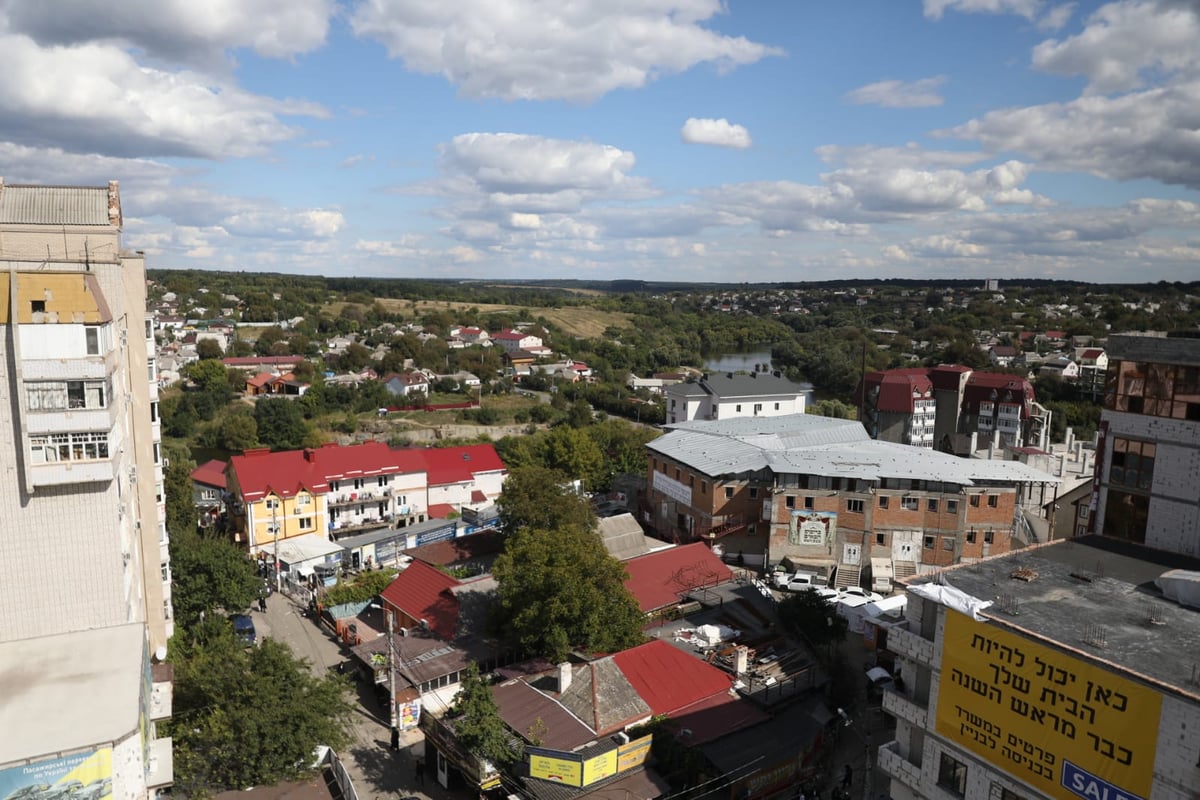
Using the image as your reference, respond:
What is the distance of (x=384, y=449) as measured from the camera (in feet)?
144

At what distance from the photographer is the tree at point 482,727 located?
17.8 metres

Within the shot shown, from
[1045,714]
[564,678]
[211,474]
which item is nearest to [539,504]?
[564,678]

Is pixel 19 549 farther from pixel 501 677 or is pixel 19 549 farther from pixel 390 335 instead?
pixel 390 335

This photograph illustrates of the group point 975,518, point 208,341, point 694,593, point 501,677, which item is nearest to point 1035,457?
point 975,518

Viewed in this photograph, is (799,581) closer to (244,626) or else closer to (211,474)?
(244,626)

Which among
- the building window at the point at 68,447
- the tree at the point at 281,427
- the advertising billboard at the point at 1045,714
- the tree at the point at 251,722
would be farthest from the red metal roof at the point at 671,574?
the tree at the point at 281,427

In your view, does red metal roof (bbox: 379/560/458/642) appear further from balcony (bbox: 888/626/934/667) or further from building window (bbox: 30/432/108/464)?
balcony (bbox: 888/626/934/667)

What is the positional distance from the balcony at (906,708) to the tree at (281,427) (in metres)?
57.4

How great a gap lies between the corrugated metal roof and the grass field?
114853 mm

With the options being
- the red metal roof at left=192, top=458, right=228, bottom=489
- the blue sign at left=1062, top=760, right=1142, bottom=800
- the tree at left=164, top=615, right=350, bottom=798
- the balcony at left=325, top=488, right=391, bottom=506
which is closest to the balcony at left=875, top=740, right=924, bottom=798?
the blue sign at left=1062, top=760, right=1142, bottom=800

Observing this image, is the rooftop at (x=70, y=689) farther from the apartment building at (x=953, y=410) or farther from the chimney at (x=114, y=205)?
the apartment building at (x=953, y=410)

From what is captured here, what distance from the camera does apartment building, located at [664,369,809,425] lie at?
58844 mm

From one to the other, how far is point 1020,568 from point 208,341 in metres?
94.1

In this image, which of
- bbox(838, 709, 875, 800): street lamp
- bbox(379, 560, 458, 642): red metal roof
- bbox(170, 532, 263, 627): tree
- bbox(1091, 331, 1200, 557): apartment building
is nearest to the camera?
bbox(1091, 331, 1200, 557): apartment building
